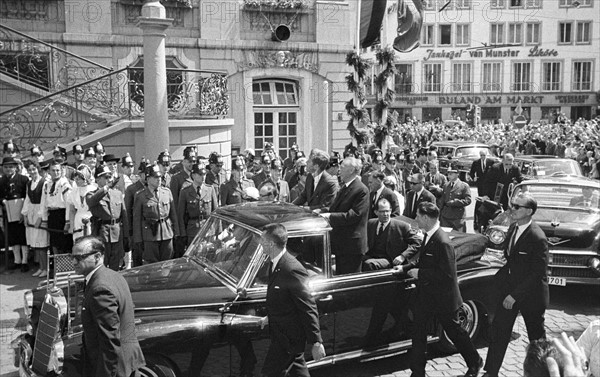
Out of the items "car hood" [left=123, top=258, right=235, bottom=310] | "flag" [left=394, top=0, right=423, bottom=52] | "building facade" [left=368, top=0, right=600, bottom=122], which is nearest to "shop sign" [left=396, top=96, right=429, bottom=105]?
"building facade" [left=368, top=0, right=600, bottom=122]

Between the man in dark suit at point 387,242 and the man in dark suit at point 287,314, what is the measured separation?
1929mm

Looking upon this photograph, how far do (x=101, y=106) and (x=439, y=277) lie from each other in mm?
10818

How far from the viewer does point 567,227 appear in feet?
29.0

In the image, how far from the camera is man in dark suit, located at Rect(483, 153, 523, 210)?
12.8m

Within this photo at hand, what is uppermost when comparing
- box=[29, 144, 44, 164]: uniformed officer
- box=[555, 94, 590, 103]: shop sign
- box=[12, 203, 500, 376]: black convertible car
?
box=[555, 94, 590, 103]: shop sign

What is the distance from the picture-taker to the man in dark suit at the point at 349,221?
6587 mm

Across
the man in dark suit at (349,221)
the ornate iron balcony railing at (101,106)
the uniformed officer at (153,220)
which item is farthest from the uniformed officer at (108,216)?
the ornate iron balcony railing at (101,106)

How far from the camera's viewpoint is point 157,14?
1183 cm

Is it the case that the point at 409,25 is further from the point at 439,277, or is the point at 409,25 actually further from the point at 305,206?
the point at 439,277

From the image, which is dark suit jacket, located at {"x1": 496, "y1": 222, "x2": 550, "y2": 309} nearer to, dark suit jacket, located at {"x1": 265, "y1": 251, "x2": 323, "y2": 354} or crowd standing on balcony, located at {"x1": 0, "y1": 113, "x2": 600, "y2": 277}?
crowd standing on balcony, located at {"x1": 0, "y1": 113, "x2": 600, "y2": 277}

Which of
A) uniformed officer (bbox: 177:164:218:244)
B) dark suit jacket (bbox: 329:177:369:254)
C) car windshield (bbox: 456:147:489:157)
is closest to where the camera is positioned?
dark suit jacket (bbox: 329:177:369:254)

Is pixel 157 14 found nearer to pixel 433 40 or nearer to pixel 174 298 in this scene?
pixel 174 298

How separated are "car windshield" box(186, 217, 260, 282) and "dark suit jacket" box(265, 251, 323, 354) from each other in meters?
0.76

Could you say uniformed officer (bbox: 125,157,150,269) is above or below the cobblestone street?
above
